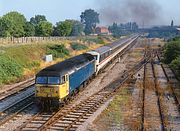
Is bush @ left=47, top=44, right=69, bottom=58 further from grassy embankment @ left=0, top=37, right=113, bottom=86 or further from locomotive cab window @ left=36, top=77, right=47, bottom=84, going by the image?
locomotive cab window @ left=36, top=77, right=47, bottom=84

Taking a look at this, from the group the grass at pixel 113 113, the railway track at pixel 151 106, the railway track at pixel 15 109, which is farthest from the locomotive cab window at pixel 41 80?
the railway track at pixel 151 106

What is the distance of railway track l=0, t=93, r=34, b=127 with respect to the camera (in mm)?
20225

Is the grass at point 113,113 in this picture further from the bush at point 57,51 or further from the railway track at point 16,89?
the bush at point 57,51

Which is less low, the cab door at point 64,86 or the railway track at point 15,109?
the cab door at point 64,86

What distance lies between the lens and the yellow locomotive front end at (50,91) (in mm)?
21031

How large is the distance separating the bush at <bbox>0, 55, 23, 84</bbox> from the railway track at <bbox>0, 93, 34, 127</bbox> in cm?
737

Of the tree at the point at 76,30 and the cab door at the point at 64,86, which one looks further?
the tree at the point at 76,30

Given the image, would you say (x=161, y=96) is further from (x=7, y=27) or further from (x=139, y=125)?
(x=7, y=27)

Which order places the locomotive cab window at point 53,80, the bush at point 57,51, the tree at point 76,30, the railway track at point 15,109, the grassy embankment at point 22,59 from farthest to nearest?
the tree at point 76,30, the bush at point 57,51, the grassy embankment at point 22,59, the locomotive cab window at point 53,80, the railway track at point 15,109

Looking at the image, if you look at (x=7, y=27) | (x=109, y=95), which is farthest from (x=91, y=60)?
(x=7, y=27)

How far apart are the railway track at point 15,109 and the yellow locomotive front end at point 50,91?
175cm

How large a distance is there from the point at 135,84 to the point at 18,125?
16938 millimetres

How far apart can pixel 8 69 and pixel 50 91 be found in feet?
48.0

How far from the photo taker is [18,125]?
18734 mm
